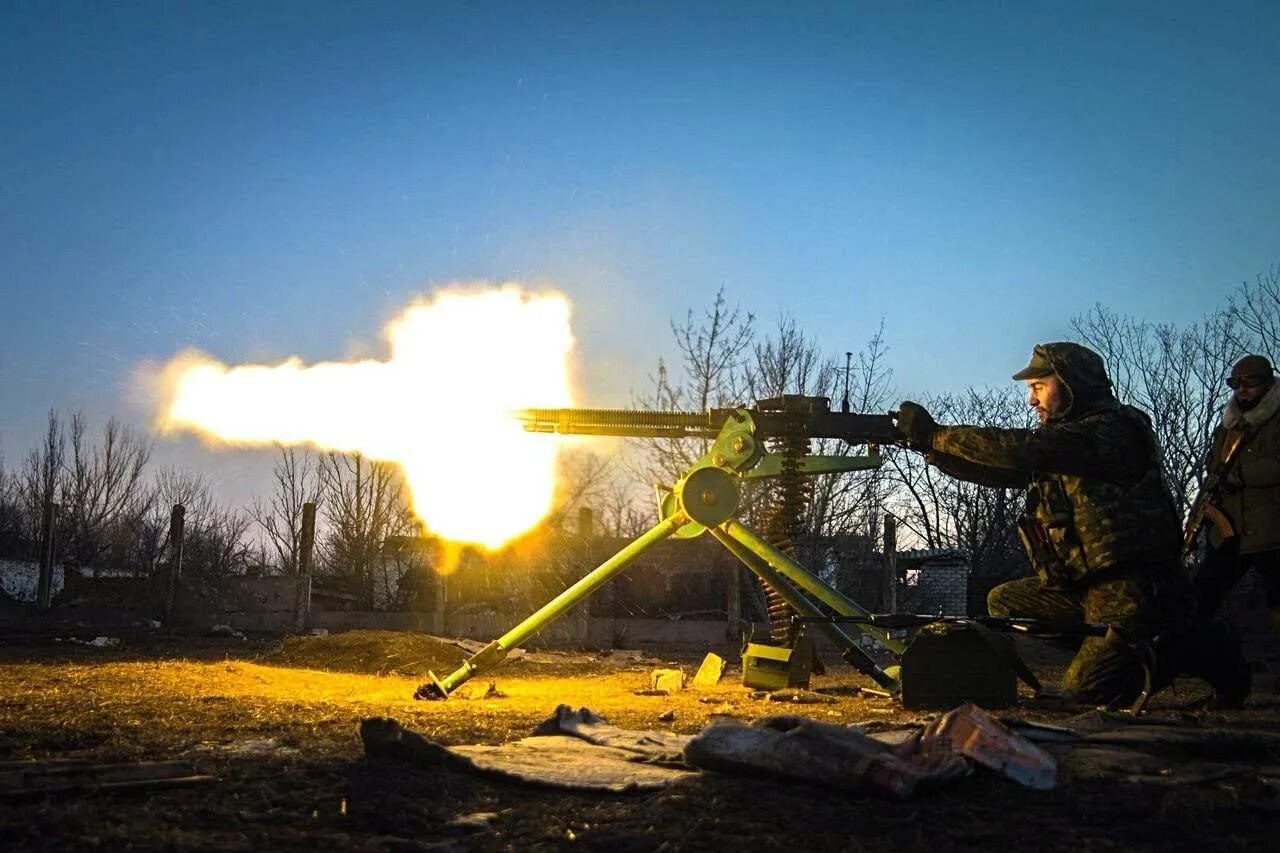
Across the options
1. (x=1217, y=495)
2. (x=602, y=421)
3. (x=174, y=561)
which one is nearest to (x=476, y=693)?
(x=602, y=421)

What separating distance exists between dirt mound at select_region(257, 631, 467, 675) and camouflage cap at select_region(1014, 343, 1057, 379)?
20.1 feet

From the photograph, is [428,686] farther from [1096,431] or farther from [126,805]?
[1096,431]

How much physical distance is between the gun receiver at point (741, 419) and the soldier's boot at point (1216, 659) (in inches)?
86.5

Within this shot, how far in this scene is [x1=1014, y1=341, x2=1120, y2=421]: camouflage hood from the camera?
7129 millimetres

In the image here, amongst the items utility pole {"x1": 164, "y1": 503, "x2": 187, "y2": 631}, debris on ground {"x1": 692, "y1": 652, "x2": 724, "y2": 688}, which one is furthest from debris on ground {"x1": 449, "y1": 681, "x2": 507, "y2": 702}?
utility pole {"x1": 164, "y1": 503, "x2": 187, "y2": 631}

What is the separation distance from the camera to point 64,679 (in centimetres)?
845

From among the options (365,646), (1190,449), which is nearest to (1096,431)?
(365,646)

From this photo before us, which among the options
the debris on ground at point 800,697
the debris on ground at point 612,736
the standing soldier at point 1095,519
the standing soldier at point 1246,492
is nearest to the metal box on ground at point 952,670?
the standing soldier at point 1095,519

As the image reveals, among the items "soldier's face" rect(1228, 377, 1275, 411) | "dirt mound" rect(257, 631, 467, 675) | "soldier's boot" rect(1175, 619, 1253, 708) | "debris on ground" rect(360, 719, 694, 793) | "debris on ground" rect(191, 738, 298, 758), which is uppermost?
"soldier's face" rect(1228, 377, 1275, 411)

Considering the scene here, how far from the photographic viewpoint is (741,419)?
7.76 metres

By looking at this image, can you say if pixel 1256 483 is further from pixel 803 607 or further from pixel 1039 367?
pixel 803 607

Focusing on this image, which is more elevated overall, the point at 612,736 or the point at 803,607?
the point at 803,607

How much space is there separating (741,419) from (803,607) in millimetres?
1486

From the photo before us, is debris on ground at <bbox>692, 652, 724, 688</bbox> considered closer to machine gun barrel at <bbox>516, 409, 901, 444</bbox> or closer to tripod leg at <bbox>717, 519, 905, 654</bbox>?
tripod leg at <bbox>717, 519, 905, 654</bbox>
